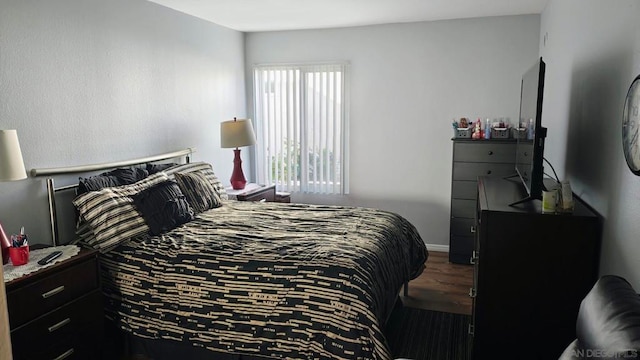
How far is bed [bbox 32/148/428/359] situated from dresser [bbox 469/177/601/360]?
Result: 0.54 m

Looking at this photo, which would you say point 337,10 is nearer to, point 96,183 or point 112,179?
point 112,179

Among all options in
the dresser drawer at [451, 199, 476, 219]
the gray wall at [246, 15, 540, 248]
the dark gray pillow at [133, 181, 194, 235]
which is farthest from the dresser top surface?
the dark gray pillow at [133, 181, 194, 235]

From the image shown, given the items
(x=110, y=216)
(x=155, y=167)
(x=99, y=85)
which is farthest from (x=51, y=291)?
(x=99, y=85)

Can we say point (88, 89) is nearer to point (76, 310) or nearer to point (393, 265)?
point (76, 310)

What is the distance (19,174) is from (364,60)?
11.4 ft

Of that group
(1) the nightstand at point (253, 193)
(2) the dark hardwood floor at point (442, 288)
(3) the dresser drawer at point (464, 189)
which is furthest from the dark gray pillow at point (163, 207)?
(3) the dresser drawer at point (464, 189)

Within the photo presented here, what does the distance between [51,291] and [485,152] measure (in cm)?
351

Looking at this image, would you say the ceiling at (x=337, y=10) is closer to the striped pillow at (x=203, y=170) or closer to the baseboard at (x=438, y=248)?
the striped pillow at (x=203, y=170)

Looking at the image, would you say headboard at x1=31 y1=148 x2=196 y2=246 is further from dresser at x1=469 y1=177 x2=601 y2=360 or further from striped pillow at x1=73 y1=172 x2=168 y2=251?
dresser at x1=469 y1=177 x2=601 y2=360

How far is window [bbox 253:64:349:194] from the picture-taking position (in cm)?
502

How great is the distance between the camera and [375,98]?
4879 millimetres

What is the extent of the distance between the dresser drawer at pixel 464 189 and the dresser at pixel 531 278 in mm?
2099

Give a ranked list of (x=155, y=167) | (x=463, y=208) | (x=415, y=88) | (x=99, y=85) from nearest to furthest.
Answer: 1. (x=99, y=85)
2. (x=155, y=167)
3. (x=463, y=208)
4. (x=415, y=88)

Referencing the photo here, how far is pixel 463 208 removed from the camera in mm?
4309
